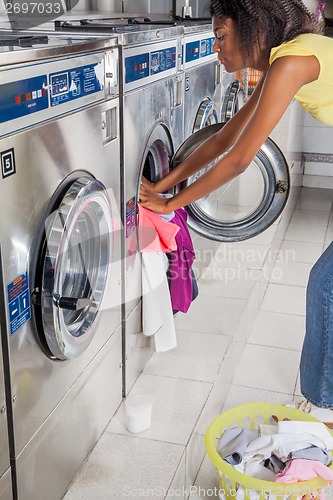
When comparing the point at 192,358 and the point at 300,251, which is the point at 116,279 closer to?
the point at 192,358

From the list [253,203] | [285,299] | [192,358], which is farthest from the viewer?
[285,299]

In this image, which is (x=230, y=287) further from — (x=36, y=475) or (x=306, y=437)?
(x=36, y=475)

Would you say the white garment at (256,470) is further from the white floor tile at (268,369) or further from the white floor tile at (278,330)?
the white floor tile at (278,330)

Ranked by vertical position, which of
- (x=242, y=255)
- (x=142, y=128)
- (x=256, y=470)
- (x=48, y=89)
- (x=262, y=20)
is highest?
(x=262, y=20)

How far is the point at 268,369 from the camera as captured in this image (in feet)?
10.4

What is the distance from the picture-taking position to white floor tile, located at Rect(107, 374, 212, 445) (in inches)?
95.5

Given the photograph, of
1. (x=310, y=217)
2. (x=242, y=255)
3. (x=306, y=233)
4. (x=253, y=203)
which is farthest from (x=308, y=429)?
(x=310, y=217)

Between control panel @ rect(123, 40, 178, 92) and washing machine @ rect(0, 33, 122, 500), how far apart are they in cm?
14

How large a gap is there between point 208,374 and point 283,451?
555 millimetres

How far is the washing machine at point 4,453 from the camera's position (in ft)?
5.49

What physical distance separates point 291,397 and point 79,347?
4.12 ft

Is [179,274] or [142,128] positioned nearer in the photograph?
[142,128]

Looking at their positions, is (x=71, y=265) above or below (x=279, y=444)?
above

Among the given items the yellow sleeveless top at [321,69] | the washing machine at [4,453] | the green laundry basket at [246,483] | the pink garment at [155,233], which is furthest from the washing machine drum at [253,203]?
the washing machine at [4,453]
